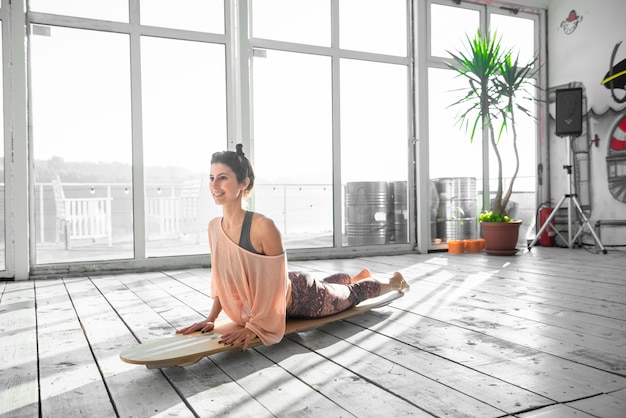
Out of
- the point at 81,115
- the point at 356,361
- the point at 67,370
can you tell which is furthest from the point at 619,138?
the point at 81,115

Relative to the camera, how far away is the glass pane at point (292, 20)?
4.68 meters

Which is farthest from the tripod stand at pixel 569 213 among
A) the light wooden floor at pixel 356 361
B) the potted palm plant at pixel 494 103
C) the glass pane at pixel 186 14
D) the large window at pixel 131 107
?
the glass pane at pixel 186 14

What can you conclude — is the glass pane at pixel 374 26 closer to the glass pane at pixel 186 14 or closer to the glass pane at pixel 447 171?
the glass pane at pixel 447 171

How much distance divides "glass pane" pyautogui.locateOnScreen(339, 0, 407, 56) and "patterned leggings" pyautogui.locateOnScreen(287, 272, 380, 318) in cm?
329

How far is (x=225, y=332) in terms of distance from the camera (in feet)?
6.15

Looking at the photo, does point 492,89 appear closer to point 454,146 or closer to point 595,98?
point 454,146

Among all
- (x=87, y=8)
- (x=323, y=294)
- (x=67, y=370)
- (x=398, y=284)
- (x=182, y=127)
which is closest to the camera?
(x=67, y=370)

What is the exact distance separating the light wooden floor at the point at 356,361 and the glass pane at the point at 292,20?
272 centimetres

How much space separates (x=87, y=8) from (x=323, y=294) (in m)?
3.41

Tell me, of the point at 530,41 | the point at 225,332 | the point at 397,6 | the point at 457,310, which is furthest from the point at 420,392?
Result: the point at 530,41

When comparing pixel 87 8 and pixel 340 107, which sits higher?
pixel 87 8

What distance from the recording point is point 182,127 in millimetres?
6270

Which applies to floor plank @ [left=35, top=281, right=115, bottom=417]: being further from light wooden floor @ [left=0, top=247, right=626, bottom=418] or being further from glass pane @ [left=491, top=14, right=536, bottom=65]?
glass pane @ [left=491, top=14, right=536, bottom=65]

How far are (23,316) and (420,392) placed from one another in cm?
212
